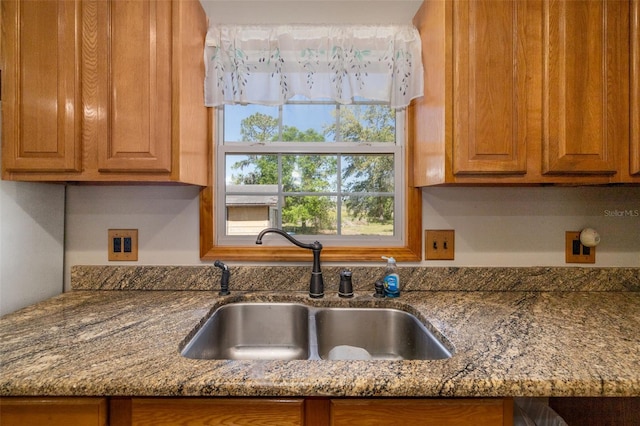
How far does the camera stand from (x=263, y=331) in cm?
137

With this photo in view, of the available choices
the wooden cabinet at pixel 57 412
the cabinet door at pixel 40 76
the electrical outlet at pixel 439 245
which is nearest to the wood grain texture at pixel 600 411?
the electrical outlet at pixel 439 245

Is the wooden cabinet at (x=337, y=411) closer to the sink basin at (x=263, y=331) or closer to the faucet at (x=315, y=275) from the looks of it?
the sink basin at (x=263, y=331)

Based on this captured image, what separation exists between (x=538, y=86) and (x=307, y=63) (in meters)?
0.96

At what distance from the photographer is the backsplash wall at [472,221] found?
1479 millimetres

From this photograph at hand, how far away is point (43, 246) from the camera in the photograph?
134 cm

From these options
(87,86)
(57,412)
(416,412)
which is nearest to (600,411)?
(416,412)

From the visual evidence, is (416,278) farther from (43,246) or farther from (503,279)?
(43,246)

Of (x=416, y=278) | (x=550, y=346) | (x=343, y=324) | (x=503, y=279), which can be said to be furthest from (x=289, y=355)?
(x=503, y=279)

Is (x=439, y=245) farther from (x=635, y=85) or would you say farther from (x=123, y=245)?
(x=123, y=245)

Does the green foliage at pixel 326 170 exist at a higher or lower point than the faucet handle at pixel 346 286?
higher

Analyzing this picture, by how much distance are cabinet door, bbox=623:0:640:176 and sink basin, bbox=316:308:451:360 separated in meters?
Result: 1.05

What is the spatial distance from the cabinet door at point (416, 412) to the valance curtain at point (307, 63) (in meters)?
1.20

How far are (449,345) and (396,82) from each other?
3.76ft

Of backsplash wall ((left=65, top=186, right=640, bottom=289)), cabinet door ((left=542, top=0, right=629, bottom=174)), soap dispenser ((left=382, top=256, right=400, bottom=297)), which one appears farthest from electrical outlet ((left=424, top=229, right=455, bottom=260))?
cabinet door ((left=542, top=0, right=629, bottom=174))
